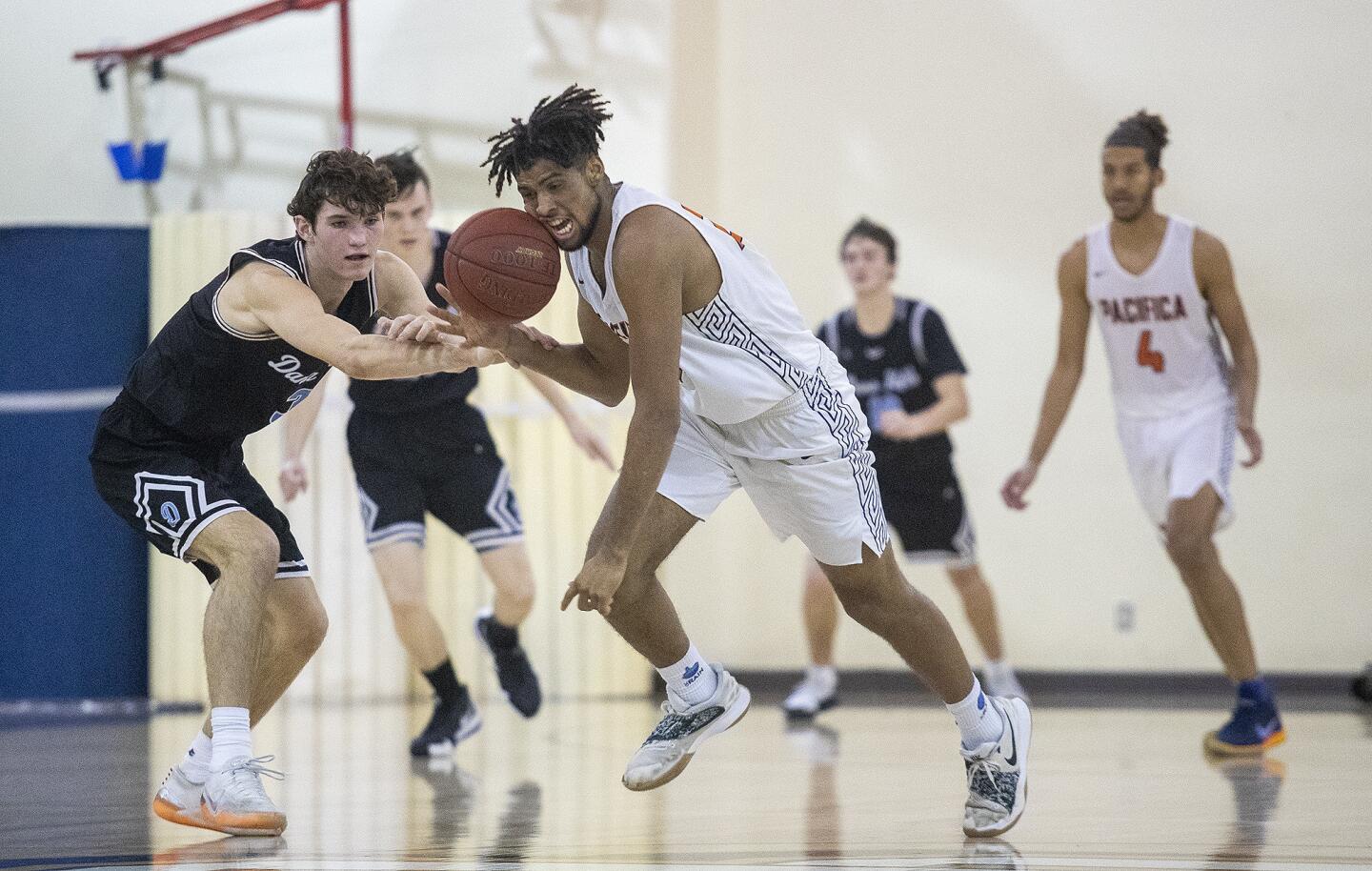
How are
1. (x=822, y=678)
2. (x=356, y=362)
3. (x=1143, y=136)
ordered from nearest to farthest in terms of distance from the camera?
(x=356, y=362), (x=1143, y=136), (x=822, y=678)

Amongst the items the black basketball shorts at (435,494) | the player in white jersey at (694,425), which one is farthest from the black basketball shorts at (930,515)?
the player in white jersey at (694,425)

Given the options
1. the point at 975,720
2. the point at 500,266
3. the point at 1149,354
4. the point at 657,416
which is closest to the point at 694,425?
the point at 657,416

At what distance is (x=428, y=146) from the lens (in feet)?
27.7

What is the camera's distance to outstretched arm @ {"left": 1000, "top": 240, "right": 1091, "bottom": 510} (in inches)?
220

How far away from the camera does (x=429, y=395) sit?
17.9ft

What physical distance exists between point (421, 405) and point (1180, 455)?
8.20ft

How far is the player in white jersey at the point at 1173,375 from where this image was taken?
17.4 feet

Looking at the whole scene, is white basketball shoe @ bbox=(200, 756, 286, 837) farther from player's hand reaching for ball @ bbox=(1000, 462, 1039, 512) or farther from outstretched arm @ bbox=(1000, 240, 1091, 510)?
outstretched arm @ bbox=(1000, 240, 1091, 510)

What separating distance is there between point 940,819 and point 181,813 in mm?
Answer: 1752

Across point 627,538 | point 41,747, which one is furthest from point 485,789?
point 41,747

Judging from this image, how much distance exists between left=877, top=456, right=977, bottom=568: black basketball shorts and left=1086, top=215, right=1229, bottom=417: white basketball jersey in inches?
56.6

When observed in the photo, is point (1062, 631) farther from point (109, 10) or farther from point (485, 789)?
point (109, 10)

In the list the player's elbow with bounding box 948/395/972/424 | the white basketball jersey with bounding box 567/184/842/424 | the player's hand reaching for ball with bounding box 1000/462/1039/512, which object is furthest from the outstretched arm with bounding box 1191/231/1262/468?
the white basketball jersey with bounding box 567/184/842/424

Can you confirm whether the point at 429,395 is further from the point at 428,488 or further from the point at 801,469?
the point at 801,469
